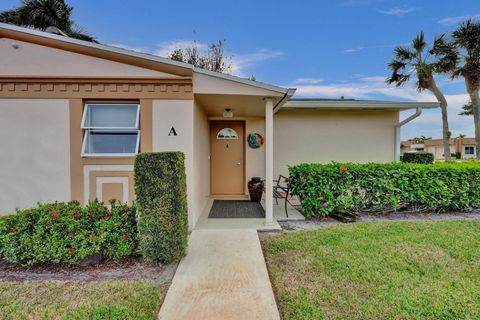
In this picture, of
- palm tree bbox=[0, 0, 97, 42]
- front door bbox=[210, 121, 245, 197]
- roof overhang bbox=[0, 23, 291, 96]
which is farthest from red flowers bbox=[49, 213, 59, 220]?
palm tree bbox=[0, 0, 97, 42]

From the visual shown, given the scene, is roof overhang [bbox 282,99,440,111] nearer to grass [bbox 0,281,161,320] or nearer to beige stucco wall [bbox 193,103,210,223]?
beige stucco wall [bbox 193,103,210,223]

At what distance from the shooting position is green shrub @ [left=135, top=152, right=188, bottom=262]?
10.4ft

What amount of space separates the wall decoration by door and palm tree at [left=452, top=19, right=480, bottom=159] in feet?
38.5


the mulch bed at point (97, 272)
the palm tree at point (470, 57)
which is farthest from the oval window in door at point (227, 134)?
the palm tree at point (470, 57)

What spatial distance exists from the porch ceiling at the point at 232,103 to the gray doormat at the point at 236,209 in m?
2.57

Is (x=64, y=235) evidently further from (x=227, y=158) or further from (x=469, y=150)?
(x=469, y=150)

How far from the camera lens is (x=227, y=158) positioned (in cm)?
789

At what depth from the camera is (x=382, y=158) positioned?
7973mm

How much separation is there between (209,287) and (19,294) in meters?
Result: 1.99

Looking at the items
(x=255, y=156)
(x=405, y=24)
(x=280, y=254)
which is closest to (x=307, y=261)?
(x=280, y=254)

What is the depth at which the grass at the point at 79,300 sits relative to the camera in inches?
89.4

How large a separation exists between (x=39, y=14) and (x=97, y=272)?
15.3 metres

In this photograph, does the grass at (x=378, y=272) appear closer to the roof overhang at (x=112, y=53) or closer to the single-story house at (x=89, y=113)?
the single-story house at (x=89, y=113)

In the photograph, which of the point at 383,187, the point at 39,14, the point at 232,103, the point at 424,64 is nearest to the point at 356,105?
the point at 383,187
